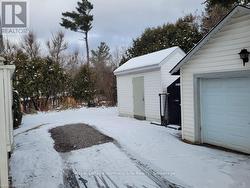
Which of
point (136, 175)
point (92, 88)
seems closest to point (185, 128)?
point (136, 175)

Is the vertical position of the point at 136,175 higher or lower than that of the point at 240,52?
lower

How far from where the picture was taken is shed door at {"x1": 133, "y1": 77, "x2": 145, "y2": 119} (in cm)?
1488

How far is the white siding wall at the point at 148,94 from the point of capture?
44.9 ft

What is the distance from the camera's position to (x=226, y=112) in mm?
8547

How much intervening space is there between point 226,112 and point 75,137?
494cm

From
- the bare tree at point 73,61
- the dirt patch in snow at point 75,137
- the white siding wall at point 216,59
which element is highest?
the bare tree at point 73,61

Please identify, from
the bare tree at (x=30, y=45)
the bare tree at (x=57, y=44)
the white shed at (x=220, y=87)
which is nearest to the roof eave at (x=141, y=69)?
the white shed at (x=220, y=87)

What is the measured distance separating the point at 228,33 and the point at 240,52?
79 cm

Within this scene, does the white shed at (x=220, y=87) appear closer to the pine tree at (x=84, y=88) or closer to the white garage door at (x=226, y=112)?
the white garage door at (x=226, y=112)

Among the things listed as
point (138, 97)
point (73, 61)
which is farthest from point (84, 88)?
point (73, 61)

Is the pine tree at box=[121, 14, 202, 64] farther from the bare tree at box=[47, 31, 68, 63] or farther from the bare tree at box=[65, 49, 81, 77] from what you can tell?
the bare tree at box=[47, 31, 68, 63]

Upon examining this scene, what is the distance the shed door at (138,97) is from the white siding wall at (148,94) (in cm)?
30

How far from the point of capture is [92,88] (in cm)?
2306

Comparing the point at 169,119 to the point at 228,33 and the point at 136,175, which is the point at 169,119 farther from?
the point at 136,175
